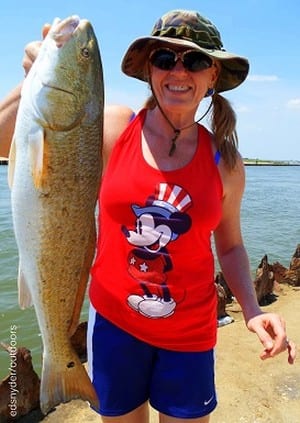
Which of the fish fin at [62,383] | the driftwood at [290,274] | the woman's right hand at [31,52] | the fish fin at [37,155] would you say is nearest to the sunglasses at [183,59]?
the woman's right hand at [31,52]

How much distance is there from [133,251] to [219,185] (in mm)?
583

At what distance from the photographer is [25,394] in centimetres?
532

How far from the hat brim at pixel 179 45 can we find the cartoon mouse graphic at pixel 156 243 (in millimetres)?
737

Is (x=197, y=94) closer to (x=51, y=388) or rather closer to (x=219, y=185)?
(x=219, y=185)

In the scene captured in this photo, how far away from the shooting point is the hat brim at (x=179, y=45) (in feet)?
8.87

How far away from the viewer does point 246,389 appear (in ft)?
18.9

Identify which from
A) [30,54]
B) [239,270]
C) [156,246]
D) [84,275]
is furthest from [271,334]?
[30,54]

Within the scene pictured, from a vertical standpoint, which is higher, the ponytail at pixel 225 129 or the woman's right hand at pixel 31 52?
the woman's right hand at pixel 31 52

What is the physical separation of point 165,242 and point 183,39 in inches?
42.2

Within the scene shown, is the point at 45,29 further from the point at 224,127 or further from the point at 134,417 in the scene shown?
the point at 134,417

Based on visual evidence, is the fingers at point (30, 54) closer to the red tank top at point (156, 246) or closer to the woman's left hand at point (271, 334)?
the red tank top at point (156, 246)

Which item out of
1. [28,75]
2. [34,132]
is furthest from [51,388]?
[28,75]

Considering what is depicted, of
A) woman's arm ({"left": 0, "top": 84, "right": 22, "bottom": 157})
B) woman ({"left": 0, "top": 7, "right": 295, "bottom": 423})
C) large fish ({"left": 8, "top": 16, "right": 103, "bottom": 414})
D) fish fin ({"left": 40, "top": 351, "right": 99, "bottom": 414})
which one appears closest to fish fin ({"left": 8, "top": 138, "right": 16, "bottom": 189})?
large fish ({"left": 8, "top": 16, "right": 103, "bottom": 414})

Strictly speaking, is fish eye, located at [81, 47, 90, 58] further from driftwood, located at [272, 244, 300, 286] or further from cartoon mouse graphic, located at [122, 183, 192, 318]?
driftwood, located at [272, 244, 300, 286]
